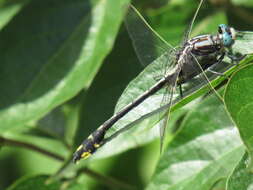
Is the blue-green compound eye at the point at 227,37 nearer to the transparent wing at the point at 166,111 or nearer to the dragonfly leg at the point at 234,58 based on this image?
the dragonfly leg at the point at 234,58

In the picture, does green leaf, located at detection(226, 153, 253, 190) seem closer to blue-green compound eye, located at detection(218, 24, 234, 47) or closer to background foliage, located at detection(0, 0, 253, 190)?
background foliage, located at detection(0, 0, 253, 190)

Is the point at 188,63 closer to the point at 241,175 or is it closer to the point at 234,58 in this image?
the point at 234,58

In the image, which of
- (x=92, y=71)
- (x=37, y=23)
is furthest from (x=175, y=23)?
(x=37, y=23)

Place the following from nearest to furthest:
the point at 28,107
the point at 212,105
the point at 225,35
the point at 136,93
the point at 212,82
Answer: the point at 212,82
the point at 136,93
the point at 225,35
the point at 212,105
the point at 28,107

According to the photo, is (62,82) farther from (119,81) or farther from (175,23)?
(175,23)

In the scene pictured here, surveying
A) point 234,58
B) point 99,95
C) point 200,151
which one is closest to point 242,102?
point 234,58
